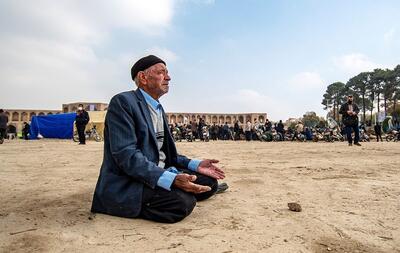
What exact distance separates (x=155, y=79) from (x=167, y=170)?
721mm

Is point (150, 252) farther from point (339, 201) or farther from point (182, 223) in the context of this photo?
point (339, 201)

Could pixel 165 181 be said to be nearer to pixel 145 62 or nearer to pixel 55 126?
pixel 145 62

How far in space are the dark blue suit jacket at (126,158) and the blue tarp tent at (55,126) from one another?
20716 millimetres

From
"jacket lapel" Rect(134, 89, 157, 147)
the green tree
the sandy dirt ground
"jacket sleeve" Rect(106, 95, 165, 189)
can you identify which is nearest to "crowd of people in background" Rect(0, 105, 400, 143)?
the sandy dirt ground

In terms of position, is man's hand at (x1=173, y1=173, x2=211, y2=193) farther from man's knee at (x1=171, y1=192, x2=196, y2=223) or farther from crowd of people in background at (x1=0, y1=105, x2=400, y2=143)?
crowd of people in background at (x1=0, y1=105, x2=400, y2=143)

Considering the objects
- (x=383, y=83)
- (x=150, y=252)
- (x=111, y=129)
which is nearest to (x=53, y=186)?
(x=111, y=129)

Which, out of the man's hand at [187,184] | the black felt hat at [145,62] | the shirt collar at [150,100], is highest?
the black felt hat at [145,62]

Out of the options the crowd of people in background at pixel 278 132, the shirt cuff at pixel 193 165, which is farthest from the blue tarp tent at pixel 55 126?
the shirt cuff at pixel 193 165

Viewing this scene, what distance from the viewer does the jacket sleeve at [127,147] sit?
6.66 feet

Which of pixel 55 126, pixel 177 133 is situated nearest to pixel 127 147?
pixel 177 133

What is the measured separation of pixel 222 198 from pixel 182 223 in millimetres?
807

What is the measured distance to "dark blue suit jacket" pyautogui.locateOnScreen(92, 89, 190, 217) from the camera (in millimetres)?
2043

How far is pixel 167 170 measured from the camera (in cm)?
223

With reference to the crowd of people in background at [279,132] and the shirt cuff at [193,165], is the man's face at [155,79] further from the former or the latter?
the crowd of people in background at [279,132]
